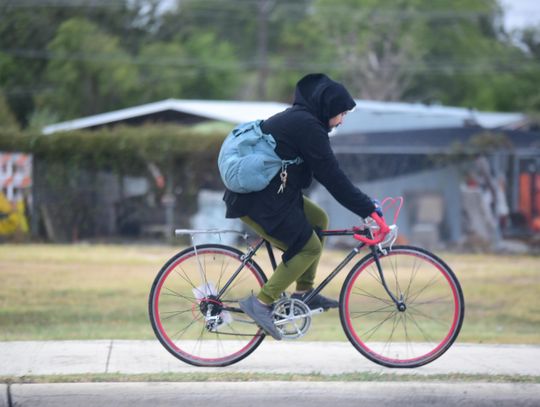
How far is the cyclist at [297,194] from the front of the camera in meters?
5.48

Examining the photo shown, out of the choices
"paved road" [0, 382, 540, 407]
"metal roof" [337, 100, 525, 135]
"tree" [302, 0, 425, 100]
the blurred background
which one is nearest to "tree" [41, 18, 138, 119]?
the blurred background

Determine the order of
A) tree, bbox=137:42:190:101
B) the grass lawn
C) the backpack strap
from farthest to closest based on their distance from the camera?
tree, bbox=137:42:190:101 → the grass lawn → the backpack strap

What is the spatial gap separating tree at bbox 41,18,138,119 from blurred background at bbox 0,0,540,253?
0.29 feet

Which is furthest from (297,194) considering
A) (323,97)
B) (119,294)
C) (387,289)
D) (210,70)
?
(210,70)

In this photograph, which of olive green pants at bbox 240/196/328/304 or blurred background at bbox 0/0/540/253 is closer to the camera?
olive green pants at bbox 240/196/328/304

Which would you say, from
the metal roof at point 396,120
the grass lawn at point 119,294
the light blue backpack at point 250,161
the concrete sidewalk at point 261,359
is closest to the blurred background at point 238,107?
the metal roof at point 396,120

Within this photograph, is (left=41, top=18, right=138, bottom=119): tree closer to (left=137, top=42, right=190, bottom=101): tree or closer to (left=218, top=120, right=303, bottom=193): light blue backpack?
(left=137, top=42, right=190, bottom=101): tree

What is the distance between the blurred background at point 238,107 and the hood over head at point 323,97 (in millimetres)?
A: 12549

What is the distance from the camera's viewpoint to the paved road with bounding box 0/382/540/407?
5.00 metres

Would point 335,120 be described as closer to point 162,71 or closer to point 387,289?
point 387,289

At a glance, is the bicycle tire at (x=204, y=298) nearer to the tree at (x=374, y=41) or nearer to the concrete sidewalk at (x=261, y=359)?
the concrete sidewalk at (x=261, y=359)

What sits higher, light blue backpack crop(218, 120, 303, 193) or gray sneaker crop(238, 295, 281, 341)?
light blue backpack crop(218, 120, 303, 193)

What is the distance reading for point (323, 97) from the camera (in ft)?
18.2

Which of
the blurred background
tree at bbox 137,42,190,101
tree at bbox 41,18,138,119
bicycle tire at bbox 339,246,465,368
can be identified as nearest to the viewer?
bicycle tire at bbox 339,246,465,368
